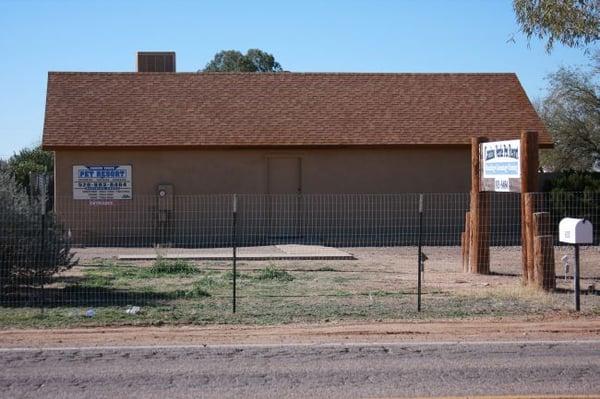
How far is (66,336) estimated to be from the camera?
11094mm

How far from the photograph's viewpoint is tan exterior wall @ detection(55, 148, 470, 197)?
2650 cm

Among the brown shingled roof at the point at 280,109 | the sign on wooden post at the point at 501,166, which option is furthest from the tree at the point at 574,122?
the sign on wooden post at the point at 501,166

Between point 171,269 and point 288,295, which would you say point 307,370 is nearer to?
point 288,295

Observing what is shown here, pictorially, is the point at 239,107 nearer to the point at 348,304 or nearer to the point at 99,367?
the point at 348,304

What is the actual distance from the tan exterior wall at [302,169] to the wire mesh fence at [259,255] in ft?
1.53

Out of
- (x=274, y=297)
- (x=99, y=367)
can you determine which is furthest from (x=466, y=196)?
(x=99, y=367)

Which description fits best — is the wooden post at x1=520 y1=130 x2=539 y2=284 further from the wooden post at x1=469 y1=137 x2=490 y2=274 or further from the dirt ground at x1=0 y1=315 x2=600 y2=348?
the dirt ground at x1=0 y1=315 x2=600 y2=348

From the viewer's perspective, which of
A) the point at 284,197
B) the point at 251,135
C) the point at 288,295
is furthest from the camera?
the point at 251,135

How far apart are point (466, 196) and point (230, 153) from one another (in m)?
7.59

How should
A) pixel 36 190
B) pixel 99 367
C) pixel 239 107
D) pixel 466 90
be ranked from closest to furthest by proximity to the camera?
pixel 99 367, pixel 36 190, pixel 239 107, pixel 466 90

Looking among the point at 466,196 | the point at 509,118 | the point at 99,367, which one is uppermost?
the point at 509,118

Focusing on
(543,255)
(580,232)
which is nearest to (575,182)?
(543,255)

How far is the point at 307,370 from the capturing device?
9062mm

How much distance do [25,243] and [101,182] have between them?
12337mm
